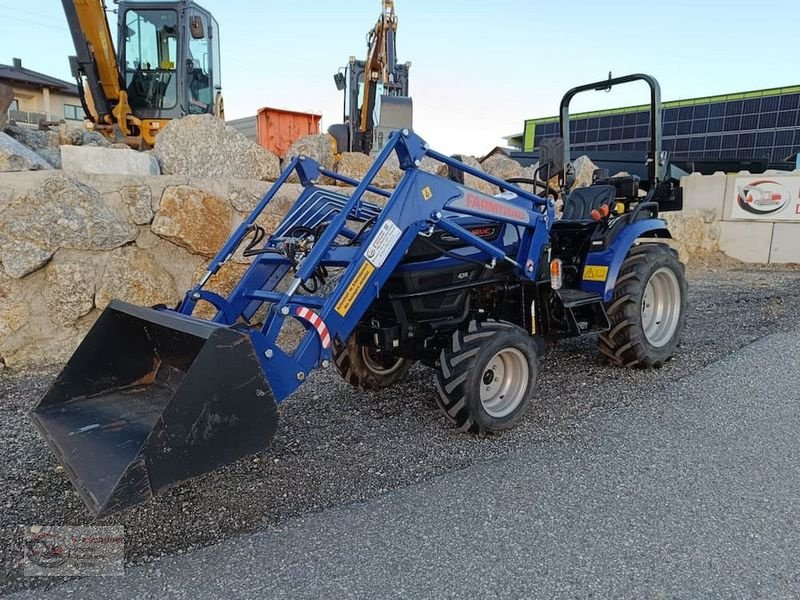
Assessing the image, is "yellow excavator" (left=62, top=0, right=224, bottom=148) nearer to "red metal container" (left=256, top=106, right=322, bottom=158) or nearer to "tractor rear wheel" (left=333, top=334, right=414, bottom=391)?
"red metal container" (left=256, top=106, right=322, bottom=158)

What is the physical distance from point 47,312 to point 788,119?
33770 mm

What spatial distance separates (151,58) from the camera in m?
10.4

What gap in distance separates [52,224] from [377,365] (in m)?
2.94

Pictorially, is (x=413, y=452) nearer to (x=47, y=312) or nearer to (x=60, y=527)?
(x=60, y=527)

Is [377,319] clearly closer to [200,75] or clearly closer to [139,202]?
[139,202]

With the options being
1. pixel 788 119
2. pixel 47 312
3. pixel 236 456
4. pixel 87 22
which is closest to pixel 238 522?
pixel 236 456

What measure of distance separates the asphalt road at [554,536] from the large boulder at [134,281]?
3.36 meters

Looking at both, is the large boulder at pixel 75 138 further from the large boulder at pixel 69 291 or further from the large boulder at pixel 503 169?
the large boulder at pixel 503 169

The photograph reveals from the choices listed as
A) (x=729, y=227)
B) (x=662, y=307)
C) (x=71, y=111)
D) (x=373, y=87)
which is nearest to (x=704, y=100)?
(x=729, y=227)

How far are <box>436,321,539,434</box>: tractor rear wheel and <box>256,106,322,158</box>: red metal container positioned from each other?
12.4 m

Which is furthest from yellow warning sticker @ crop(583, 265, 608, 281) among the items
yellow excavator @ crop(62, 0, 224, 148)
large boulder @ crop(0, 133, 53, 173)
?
yellow excavator @ crop(62, 0, 224, 148)

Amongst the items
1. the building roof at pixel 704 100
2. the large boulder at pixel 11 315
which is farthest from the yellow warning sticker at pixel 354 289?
the building roof at pixel 704 100

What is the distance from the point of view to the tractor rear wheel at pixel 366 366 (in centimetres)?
421

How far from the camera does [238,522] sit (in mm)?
2635
